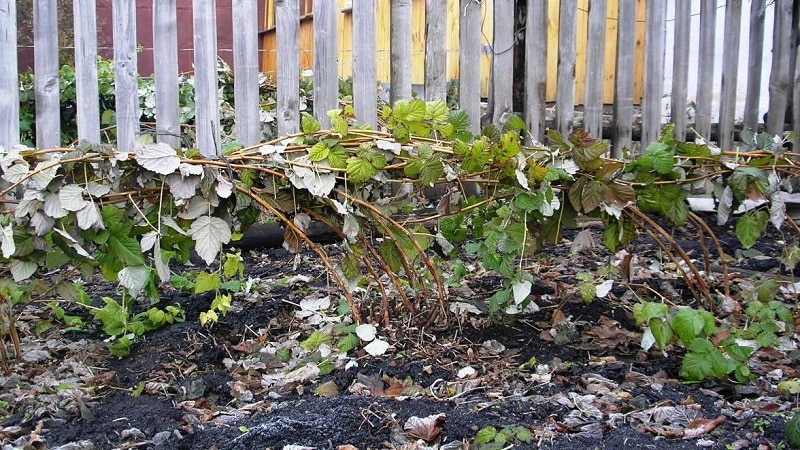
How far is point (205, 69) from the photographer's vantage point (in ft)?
11.8

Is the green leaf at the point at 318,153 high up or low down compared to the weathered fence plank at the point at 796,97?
down

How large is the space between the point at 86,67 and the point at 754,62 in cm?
405

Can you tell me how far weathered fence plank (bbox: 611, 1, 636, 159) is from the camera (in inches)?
184

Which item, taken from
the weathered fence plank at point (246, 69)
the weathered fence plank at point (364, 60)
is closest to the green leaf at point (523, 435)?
the weathered fence plank at point (364, 60)

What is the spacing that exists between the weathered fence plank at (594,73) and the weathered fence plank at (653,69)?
32 centimetres

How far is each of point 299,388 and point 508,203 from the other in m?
1.00

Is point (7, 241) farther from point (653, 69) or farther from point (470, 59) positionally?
point (653, 69)

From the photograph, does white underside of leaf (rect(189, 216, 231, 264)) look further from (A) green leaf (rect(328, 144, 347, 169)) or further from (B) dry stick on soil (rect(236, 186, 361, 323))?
(A) green leaf (rect(328, 144, 347, 169))

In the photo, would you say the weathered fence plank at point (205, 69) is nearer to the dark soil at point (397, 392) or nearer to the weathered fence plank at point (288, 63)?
the weathered fence plank at point (288, 63)

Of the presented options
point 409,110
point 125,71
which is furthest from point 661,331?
point 125,71

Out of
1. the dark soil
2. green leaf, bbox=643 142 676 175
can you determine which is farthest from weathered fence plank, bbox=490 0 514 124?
green leaf, bbox=643 142 676 175

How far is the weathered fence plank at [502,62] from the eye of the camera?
14.5 feet

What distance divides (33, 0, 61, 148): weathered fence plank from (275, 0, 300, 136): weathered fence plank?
0.90 meters

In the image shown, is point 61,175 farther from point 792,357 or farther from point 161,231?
point 792,357
